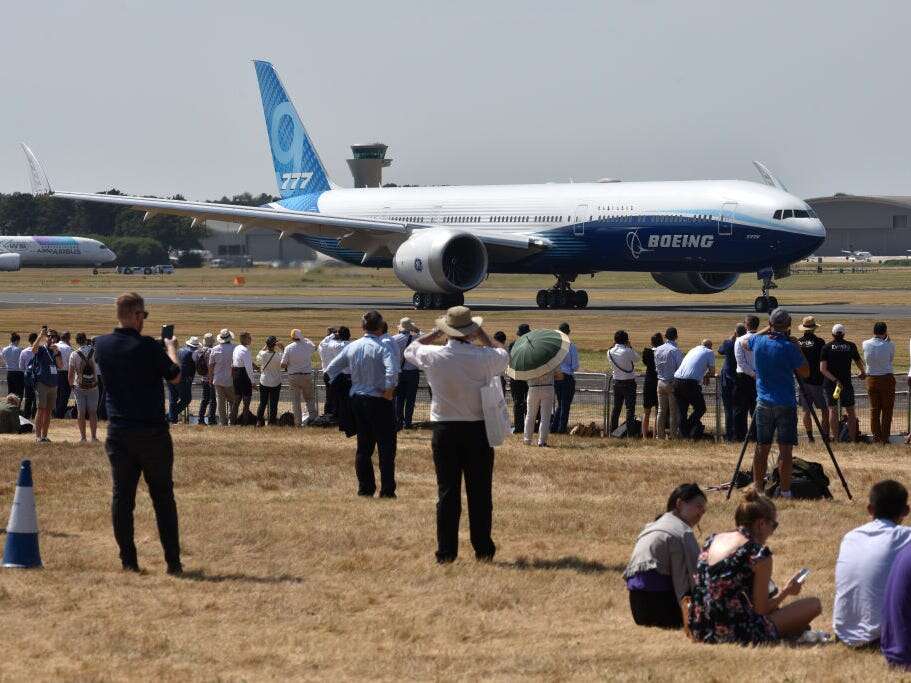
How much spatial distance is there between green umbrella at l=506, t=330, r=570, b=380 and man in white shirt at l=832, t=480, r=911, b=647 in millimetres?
8906

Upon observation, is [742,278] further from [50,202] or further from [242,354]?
[50,202]

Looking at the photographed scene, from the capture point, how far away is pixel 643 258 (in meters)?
48.2

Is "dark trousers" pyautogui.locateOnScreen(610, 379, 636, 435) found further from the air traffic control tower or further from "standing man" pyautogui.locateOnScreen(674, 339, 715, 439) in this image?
the air traffic control tower

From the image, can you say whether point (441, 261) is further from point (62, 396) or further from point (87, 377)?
point (87, 377)

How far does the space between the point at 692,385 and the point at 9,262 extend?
94797 mm

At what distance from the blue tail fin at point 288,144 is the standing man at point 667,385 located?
141 ft

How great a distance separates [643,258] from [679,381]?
28471 mm

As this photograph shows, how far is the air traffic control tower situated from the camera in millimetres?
104562

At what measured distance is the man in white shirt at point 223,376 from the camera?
23453mm

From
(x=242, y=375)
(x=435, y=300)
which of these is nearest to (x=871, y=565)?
(x=242, y=375)

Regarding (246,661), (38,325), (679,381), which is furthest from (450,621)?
(38,325)

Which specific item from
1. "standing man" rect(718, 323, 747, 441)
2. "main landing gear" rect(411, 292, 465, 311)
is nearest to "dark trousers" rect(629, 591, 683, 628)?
"standing man" rect(718, 323, 747, 441)

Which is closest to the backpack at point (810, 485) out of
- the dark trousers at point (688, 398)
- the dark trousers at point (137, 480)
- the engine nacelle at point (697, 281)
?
the dark trousers at point (688, 398)

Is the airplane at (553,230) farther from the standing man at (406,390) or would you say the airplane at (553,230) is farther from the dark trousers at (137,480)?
the dark trousers at (137,480)
